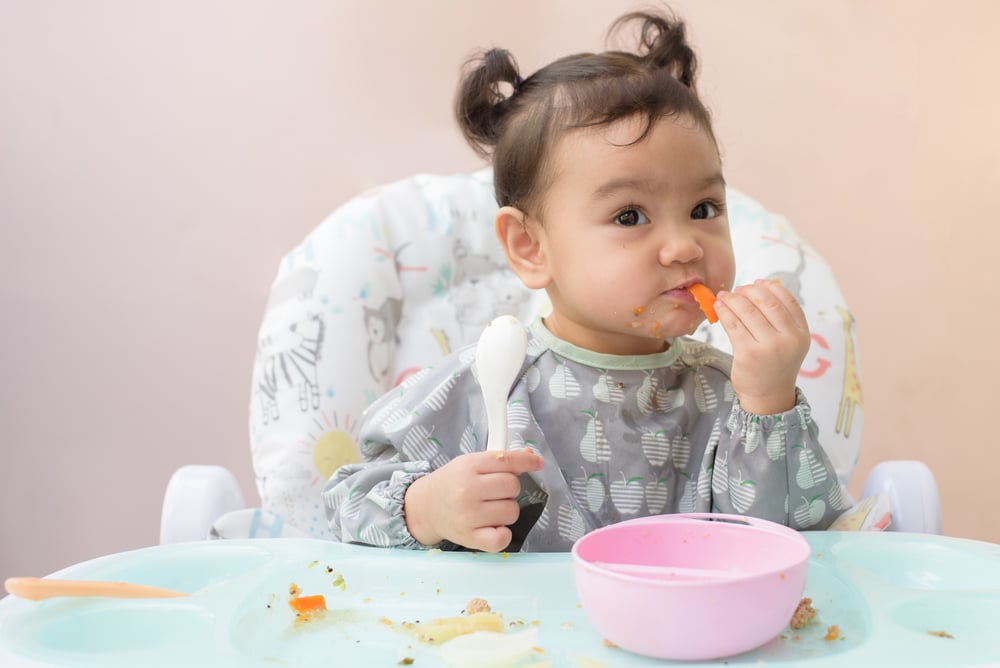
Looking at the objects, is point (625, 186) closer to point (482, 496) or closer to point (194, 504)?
point (482, 496)

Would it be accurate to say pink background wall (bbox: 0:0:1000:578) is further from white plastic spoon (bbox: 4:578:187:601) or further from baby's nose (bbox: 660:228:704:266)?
white plastic spoon (bbox: 4:578:187:601)

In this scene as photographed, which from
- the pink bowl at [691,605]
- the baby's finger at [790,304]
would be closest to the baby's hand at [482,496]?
the pink bowl at [691,605]

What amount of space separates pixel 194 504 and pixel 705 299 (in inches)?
19.9

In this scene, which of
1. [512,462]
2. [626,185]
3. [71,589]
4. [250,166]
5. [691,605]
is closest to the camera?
[691,605]

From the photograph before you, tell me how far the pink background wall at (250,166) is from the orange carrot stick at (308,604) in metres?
1.18

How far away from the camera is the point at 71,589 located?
0.64 metres

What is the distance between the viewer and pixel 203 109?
1.75 m

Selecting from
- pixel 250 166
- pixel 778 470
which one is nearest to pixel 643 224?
pixel 778 470

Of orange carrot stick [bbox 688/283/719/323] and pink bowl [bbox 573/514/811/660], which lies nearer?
pink bowl [bbox 573/514/811/660]

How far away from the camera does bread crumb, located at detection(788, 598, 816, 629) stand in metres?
0.63

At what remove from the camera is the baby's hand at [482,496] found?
75 cm

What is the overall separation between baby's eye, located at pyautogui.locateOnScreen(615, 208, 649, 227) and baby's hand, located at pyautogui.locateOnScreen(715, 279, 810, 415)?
0.33 feet

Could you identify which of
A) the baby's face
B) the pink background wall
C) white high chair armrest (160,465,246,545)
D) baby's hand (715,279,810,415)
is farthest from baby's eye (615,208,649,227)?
the pink background wall

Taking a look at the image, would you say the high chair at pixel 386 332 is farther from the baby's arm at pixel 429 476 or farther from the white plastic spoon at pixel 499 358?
the white plastic spoon at pixel 499 358
